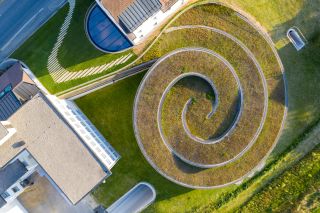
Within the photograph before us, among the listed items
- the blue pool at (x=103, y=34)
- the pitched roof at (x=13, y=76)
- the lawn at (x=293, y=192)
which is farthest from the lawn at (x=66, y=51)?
the lawn at (x=293, y=192)

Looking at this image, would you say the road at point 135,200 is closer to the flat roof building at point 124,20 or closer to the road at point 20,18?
the flat roof building at point 124,20

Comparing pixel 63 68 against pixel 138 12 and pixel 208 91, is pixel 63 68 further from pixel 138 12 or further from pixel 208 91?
pixel 208 91

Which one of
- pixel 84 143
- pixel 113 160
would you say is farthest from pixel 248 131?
pixel 84 143

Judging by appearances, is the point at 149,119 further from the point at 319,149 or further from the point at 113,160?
the point at 319,149

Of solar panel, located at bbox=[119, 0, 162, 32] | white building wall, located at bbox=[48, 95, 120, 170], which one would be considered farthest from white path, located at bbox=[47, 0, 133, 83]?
solar panel, located at bbox=[119, 0, 162, 32]

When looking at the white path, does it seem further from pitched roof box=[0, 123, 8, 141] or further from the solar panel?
pitched roof box=[0, 123, 8, 141]

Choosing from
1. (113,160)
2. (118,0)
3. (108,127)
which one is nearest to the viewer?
(118,0)
